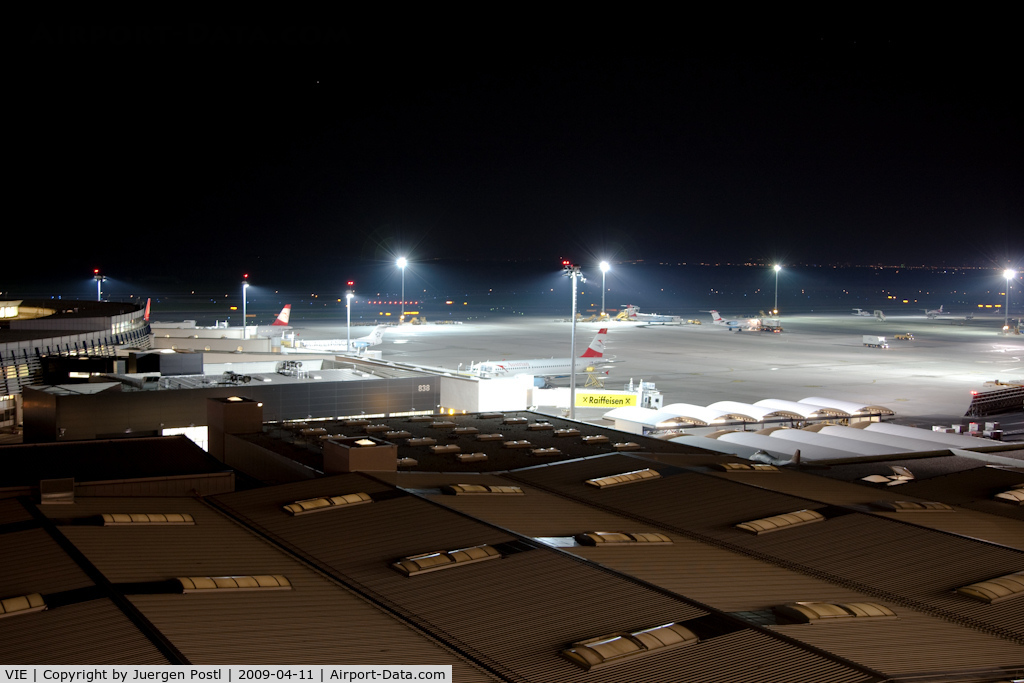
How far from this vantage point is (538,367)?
68938 mm

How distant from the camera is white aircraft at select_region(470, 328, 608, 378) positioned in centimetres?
6701

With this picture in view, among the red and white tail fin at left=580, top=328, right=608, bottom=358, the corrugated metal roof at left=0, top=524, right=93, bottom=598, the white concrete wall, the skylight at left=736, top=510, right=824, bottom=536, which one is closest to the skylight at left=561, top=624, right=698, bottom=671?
the skylight at left=736, top=510, right=824, bottom=536

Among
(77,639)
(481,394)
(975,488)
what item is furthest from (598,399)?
(77,639)

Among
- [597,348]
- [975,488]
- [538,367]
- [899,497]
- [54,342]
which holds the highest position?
[54,342]

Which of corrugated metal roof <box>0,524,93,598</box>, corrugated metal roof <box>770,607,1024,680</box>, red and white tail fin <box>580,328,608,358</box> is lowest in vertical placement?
corrugated metal roof <box>770,607,1024,680</box>

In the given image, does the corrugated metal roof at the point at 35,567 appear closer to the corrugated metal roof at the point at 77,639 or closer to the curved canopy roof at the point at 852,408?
the corrugated metal roof at the point at 77,639

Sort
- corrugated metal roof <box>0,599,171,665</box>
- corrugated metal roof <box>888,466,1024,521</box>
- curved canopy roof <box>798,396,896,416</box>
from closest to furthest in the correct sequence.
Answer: corrugated metal roof <box>0,599,171,665</box> < corrugated metal roof <box>888,466,1024,521</box> < curved canopy roof <box>798,396,896,416</box>

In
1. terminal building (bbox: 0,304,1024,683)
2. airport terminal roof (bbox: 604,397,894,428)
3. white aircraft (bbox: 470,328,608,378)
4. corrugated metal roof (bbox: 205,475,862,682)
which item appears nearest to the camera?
corrugated metal roof (bbox: 205,475,862,682)

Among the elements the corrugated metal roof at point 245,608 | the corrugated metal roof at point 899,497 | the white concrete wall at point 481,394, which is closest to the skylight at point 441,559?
the corrugated metal roof at point 245,608

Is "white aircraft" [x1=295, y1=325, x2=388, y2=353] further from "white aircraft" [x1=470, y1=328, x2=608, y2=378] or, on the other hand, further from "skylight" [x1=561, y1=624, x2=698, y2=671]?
"skylight" [x1=561, y1=624, x2=698, y2=671]

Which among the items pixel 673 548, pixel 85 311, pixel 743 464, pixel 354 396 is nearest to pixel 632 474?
pixel 743 464

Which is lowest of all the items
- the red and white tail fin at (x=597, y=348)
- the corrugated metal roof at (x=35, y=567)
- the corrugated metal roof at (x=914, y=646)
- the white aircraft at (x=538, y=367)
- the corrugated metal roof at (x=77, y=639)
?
the white aircraft at (x=538, y=367)

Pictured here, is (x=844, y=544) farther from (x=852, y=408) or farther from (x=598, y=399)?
(x=852, y=408)

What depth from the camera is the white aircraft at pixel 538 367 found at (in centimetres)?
6701
